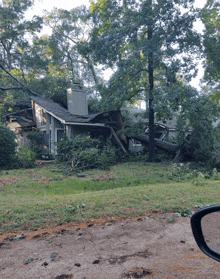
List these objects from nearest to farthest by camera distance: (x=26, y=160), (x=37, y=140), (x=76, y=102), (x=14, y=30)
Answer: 1. (x=26, y=160)
2. (x=37, y=140)
3. (x=76, y=102)
4. (x=14, y=30)

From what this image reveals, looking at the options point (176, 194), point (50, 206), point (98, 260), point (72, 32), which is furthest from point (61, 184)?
point (72, 32)

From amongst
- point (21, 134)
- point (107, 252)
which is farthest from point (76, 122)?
point (107, 252)

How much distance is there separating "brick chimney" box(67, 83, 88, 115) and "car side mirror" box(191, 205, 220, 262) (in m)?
19.0

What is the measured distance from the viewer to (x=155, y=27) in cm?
1627

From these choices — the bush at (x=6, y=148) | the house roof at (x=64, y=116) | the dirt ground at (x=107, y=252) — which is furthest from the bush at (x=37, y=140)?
the dirt ground at (x=107, y=252)

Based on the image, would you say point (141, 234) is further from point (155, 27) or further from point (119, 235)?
point (155, 27)

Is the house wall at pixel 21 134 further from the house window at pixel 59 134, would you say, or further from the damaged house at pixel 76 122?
the house window at pixel 59 134

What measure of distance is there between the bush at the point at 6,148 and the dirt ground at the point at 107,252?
35.6ft

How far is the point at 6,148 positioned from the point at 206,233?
14626 millimetres

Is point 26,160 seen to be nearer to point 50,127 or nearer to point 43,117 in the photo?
point 50,127

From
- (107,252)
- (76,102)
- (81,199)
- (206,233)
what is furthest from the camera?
(76,102)

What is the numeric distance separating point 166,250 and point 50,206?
3.33m

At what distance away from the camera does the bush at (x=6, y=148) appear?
14.8 meters

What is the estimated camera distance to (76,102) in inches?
814
